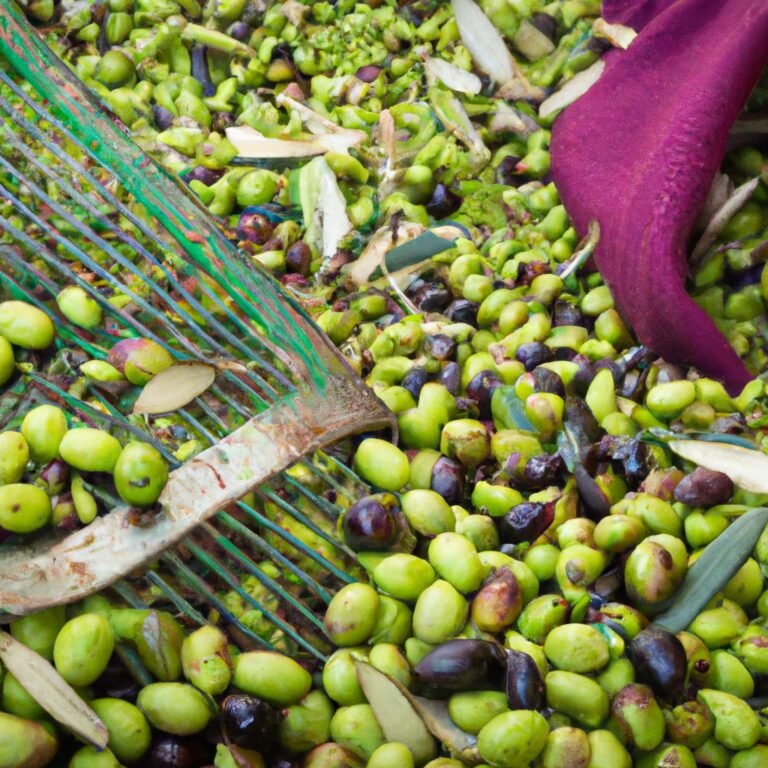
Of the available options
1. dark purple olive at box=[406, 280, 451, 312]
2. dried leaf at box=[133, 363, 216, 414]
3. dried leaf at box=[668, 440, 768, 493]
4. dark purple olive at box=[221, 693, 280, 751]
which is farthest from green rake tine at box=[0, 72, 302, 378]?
dried leaf at box=[668, 440, 768, 493]

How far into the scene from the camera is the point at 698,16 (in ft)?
5.36

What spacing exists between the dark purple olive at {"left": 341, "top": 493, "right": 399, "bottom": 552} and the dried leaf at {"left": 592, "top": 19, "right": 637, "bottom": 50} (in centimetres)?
116

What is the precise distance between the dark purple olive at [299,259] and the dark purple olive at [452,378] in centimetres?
38

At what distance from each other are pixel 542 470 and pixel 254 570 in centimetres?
43

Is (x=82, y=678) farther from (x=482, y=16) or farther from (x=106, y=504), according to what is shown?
(x=482, y=16)

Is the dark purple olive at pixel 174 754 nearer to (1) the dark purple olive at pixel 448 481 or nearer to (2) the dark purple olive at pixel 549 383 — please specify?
(1) the dark purple olive at pixel 448 481

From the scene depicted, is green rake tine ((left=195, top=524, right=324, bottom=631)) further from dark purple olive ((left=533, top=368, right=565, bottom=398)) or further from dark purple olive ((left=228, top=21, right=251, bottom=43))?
dark purple olive ((left=228, top=21, right=251, bottom=43))

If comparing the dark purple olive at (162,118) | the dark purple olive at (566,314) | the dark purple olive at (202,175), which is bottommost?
the dark purple olive at (566,314)

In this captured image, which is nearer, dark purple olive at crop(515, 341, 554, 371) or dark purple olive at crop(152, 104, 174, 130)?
dark purple olive at crop(515, 341, 554, 371)

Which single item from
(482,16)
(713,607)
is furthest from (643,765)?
(482,16)

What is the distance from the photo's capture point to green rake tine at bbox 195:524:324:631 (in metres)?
1.11

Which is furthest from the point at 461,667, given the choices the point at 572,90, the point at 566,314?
the point at 572,90

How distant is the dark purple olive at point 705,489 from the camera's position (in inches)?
45.8

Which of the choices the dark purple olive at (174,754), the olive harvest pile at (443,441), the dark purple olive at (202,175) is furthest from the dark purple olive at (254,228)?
the dark purple olive at (174,754)
